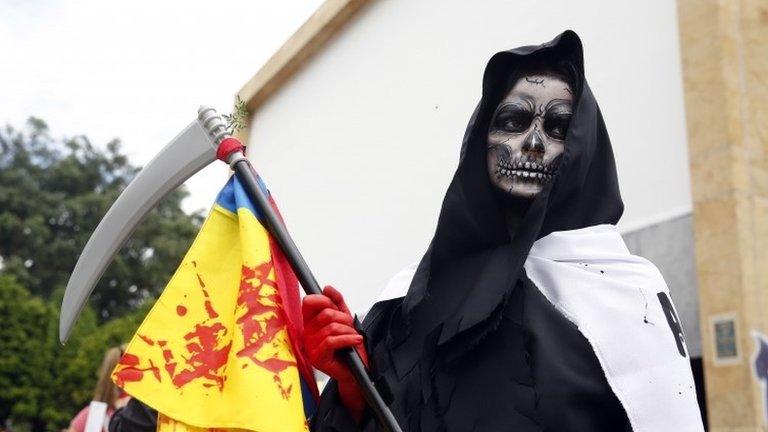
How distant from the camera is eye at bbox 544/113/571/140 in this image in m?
2.20

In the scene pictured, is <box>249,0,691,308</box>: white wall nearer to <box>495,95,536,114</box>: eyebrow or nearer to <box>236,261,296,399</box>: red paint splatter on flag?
<box>495,95,536,114</box>: eyebrow

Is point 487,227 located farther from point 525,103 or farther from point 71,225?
point 71,225

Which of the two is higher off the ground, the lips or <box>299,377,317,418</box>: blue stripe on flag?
the lips

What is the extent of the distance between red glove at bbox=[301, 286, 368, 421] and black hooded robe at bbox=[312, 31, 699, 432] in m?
0.10

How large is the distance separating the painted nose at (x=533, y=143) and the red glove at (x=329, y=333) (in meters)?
0.69

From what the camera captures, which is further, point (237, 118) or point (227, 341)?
point (237, 118)

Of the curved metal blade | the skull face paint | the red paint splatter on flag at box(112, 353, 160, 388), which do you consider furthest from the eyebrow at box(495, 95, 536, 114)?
the red paint splatter on flag at box(112, 353, 160, 388)

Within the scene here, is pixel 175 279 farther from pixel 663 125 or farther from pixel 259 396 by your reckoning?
pixel 663 125

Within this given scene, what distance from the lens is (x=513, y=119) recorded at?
2.25m

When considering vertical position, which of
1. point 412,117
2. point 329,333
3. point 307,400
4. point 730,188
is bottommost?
point 730,188

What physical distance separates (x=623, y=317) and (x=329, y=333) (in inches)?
27.8

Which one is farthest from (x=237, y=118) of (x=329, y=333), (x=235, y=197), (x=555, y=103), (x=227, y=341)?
(x=555, y=103)

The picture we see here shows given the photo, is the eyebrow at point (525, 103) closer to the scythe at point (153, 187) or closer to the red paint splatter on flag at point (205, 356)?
the scythe at point (153, 187)

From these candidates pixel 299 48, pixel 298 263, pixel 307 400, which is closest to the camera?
pixel 298 263
